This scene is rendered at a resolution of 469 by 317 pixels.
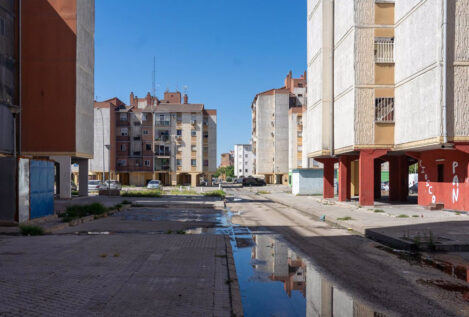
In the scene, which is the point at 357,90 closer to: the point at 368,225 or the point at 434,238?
the point at 368,225

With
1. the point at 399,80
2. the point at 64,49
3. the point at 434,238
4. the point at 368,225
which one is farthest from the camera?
the point at 64,49

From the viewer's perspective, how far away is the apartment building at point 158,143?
7638cm

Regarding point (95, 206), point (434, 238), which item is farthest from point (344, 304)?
point (95, 206)

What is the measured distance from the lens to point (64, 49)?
32.0m

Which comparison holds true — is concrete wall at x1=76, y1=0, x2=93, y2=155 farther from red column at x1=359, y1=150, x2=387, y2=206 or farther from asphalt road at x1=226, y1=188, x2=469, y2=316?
asphalt road at x1=226, y1=188, x2=469, y2=316

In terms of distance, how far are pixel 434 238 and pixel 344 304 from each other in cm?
758

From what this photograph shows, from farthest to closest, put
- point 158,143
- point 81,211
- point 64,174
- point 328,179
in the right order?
point 158,143 → point 328,179 → point 64,174 → point 81,211

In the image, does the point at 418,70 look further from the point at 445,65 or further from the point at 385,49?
the point at 385,49

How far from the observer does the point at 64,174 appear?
32.4 meters

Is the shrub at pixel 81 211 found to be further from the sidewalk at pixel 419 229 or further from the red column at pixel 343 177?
the red column at pixel 343 177

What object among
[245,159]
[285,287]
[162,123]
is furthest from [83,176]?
[245,159]

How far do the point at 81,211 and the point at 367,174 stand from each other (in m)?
17.3

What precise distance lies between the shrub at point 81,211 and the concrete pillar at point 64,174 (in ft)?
45.1

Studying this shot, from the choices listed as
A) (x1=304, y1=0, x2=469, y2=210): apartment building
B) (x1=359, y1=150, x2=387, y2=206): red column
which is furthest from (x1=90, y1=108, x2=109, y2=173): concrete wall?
(x1=359, y1=150, x2=387, y2=206): red column
